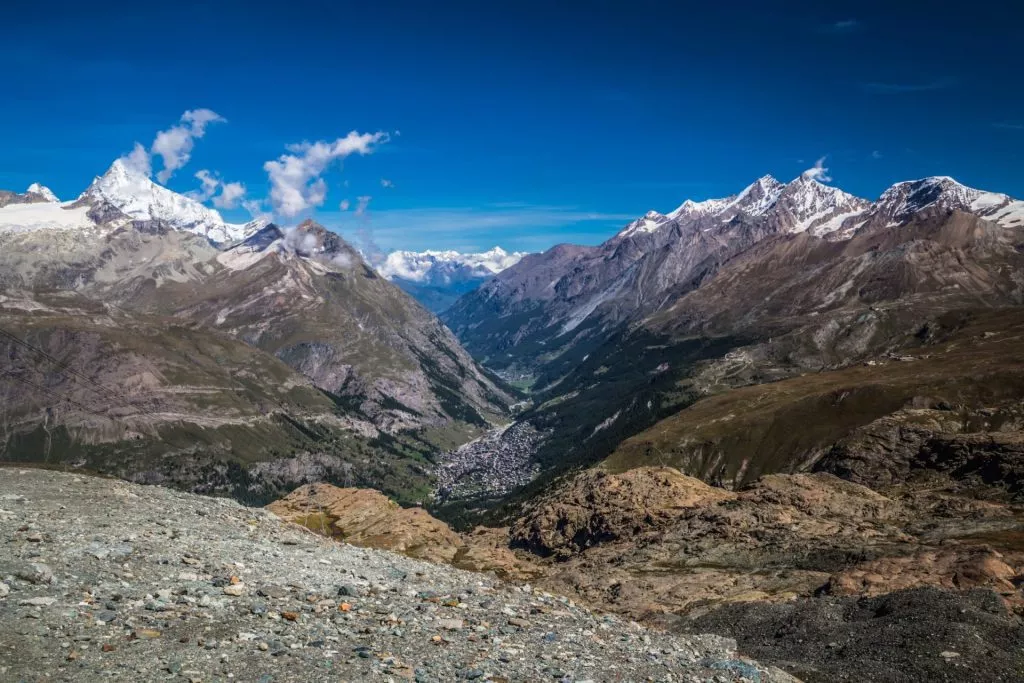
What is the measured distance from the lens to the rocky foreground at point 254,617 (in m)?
26.6

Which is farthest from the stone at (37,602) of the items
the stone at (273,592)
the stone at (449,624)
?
the stone at (449,624)

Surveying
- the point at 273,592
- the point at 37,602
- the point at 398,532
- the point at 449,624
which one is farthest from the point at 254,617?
the point at 398,532

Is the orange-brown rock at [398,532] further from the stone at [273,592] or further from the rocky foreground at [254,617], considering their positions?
the stone at [273,592]

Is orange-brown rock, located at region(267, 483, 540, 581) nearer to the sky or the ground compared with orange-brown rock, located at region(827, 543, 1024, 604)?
nearer to the ground

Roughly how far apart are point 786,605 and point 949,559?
66.9ft

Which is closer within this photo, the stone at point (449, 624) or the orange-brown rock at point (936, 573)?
the stone at point (449, 624)

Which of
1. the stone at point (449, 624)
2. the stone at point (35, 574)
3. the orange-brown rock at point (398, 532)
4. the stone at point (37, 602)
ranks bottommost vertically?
the orange-brown rock at point (398, 532)

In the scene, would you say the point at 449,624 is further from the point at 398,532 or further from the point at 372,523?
the point at 372,523

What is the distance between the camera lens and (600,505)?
133750mm

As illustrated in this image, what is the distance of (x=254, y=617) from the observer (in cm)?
3194

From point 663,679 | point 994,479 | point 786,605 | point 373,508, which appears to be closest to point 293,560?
point 663,679

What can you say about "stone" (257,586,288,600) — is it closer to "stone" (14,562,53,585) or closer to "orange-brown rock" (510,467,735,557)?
"stone" (14,562,53,585)

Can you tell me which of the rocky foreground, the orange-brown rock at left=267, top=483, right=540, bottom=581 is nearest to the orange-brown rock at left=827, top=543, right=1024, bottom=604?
the rocky foreground

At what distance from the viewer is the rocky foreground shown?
26.6 m
